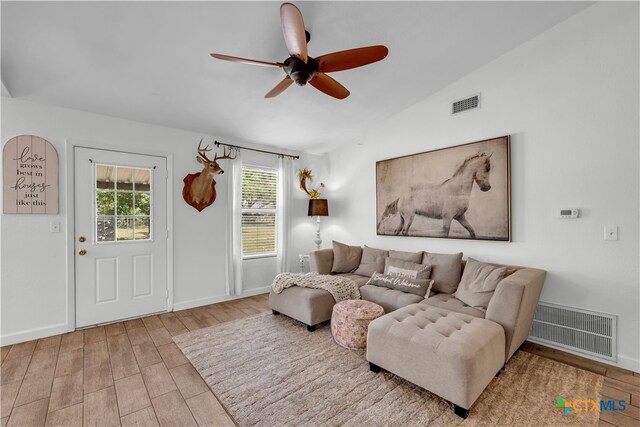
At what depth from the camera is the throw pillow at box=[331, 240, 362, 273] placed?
4.12m

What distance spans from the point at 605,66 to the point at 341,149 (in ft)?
10.8

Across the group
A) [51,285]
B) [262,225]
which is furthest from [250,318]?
[51,285]

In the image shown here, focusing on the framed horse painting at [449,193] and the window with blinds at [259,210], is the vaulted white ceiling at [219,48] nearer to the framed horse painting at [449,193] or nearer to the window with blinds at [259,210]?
the framed horse painting at [449,193]

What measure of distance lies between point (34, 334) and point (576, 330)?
5358 millimetres

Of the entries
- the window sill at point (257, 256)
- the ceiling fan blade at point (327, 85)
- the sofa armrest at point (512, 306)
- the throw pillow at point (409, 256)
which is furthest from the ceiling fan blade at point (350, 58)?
the window sill at point (257, 256)

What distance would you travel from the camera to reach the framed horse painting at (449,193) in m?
3.09

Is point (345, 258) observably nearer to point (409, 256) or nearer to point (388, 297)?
point (409, 256)

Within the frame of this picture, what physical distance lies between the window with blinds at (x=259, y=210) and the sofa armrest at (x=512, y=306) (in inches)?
131

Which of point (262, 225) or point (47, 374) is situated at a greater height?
point (262, 225)

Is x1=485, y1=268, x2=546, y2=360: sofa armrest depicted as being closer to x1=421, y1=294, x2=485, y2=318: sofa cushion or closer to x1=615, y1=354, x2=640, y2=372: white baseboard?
x1=421, y1=294, x2=485, y2=318: sofa cushion

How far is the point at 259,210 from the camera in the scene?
461 centimetres

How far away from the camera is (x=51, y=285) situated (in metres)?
A: 3.01

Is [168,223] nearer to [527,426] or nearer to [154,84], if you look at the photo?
[154,84]

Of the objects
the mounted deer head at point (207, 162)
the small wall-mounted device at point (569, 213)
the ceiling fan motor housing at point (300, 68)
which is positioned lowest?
the small wall-mounted device at point (569, 213)
